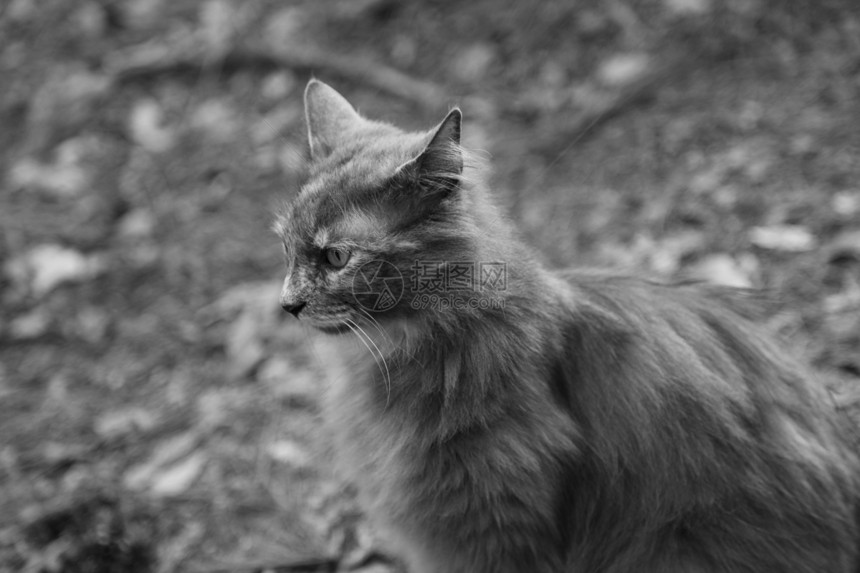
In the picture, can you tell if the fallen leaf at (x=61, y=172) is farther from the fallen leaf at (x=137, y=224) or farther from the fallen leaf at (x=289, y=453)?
the fallen leaf at (x=289, y=453)

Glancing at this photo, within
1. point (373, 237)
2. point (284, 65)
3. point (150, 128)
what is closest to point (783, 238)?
point (373, 237)

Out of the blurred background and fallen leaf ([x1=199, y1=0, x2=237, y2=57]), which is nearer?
the blurred background

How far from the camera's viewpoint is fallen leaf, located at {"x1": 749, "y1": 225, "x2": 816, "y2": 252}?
410 centimetres

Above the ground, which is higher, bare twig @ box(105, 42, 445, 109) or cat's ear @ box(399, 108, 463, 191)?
bare twig @ box(105, 42, 445, 109)

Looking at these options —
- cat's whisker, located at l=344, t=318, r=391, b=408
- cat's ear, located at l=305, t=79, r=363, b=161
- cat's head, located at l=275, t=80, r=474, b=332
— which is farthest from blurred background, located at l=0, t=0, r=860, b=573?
cat's whisker, located at l=344, t=318, r=391, b=408

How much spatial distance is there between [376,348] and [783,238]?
240cm

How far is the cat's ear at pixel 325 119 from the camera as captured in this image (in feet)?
10.1

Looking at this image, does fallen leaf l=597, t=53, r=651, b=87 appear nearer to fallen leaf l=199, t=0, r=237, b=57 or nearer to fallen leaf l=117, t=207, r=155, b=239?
fallen leaf l=199, t=0, r=237, b=57

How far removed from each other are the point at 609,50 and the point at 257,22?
2.96 metres

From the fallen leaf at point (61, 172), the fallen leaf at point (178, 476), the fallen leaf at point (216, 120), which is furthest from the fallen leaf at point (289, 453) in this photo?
the fallen leaf at point (61, 172)

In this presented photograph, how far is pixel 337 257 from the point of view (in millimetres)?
2762

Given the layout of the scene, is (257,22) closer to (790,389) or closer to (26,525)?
(26,525)

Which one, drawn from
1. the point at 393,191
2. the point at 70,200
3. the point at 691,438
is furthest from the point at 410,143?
the point at 70,200

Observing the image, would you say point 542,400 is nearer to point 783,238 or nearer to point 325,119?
point 325,119
